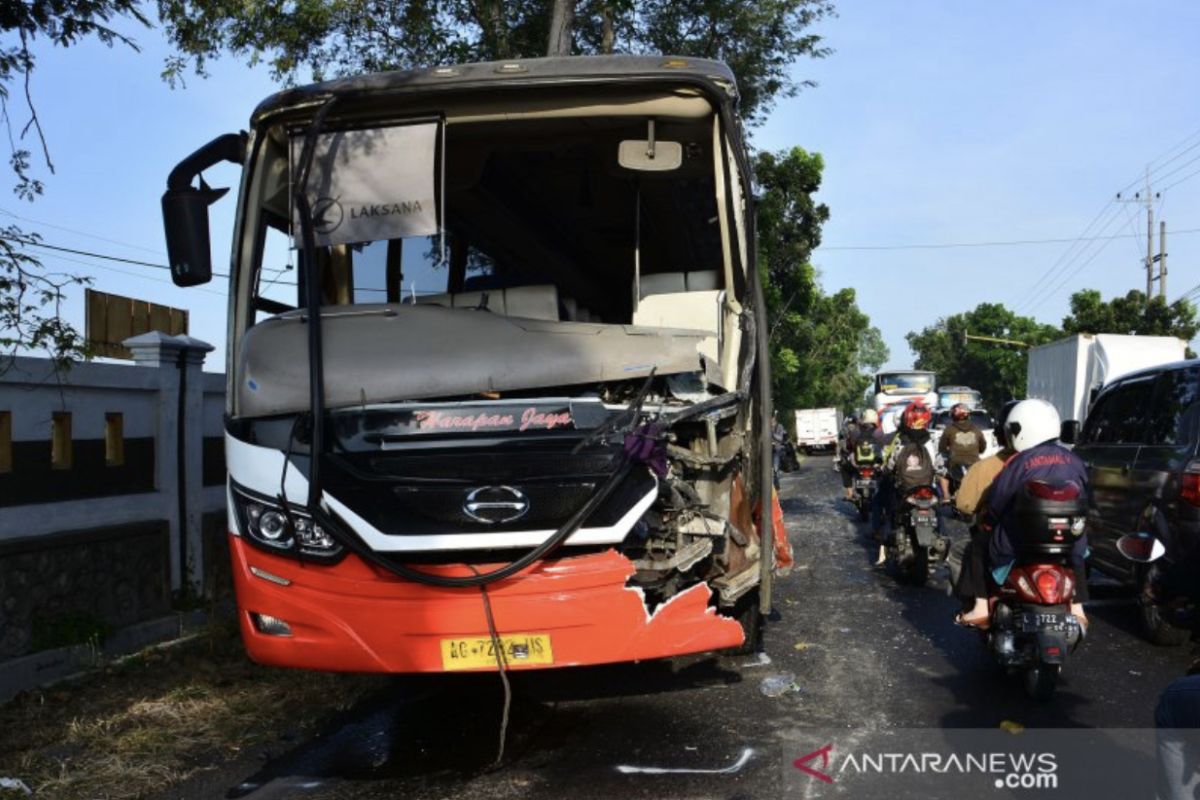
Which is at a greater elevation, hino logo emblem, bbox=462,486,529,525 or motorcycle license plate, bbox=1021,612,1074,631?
hino logo emblem, bbox=462,486,529,525

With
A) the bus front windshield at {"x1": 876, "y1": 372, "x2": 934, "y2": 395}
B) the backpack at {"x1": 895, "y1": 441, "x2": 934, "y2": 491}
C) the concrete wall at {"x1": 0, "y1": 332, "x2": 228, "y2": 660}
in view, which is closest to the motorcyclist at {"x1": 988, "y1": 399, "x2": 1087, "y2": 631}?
the backpack at {"x1": 895, "y1": 441, "x2": 934, "y2": 491}

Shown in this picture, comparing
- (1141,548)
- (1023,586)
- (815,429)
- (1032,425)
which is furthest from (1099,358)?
(815,429)

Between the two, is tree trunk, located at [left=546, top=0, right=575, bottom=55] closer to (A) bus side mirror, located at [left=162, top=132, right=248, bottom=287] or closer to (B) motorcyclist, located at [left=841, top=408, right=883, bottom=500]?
(B) motorcyclist, located at [left=841, top=408, right=883, bottom=500]

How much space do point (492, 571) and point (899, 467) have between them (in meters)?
5.99

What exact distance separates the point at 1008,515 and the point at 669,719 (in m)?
1.92

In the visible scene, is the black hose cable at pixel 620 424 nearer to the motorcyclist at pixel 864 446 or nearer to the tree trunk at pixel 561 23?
the tree trunk at pixel 561 23

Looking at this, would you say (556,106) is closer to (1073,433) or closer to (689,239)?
(689,239)

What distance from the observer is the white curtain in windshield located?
518 centimetres

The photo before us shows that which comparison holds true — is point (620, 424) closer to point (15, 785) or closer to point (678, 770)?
point (678, 770)

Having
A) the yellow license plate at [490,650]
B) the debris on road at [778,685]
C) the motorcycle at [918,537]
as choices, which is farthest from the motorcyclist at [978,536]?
the motorcycle at [918,537]

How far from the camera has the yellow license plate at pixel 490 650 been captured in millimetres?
4387

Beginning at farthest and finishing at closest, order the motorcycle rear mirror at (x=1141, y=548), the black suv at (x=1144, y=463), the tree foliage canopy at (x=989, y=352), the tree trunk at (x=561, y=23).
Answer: the tree foliage canopy at (x=989, y=352), the tree trunk at (x=561, y=23), the black suv at (x=1144, y=463), the motorcycle rear mirror at (x=1141, y=548)

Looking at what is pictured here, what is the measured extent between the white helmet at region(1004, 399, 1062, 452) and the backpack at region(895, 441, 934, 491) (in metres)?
3.71

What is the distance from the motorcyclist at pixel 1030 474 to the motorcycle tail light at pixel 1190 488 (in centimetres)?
136
